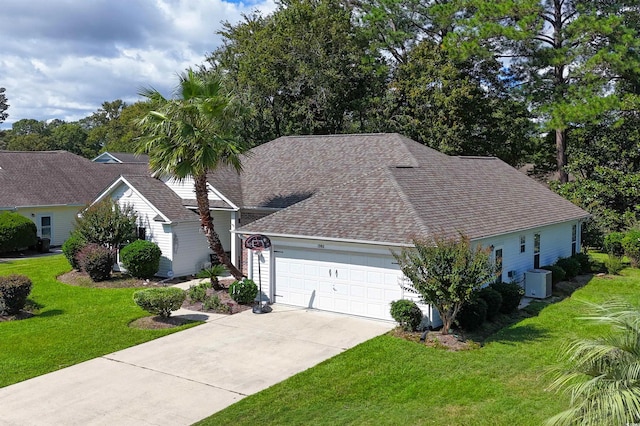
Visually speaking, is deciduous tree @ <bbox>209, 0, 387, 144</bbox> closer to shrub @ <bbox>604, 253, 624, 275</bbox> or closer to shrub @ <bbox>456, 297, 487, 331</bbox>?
shrub @ <bbox>604, 253, 624, 275</bbox>

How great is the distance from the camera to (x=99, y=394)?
10430 mm

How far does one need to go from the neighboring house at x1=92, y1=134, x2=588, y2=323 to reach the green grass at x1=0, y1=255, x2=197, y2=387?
3.79 meters

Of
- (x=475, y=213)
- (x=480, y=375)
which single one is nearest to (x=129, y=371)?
(x=480, y=375)

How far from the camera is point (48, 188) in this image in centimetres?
3234

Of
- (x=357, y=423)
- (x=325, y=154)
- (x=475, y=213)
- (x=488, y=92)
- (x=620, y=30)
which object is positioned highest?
(x=620, y=30)

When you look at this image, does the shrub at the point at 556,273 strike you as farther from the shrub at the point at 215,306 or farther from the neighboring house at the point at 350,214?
the shrub at the point at 215,306

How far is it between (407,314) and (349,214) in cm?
403

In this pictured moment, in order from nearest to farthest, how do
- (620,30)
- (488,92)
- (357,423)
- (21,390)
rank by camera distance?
(357,423) → (21,390) → (620,30) → (488,92)

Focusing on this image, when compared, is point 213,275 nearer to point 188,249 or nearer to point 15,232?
point 188,249

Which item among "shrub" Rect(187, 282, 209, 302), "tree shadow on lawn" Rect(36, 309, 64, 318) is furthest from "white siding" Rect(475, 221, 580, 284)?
"tree shadow on lawn" Rect(36, 309, 64, 318)

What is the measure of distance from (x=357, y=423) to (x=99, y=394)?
497cm

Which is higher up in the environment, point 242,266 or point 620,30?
point 620,30

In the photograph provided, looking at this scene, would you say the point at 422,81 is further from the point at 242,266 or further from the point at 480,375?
the point at 480,375

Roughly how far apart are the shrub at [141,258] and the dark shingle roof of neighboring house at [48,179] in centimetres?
1229
